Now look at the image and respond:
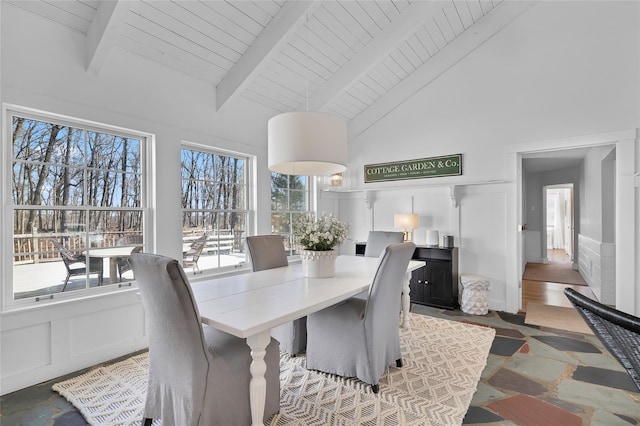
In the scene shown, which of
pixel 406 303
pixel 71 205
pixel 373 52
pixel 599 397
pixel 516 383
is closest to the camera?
pixel 599 397

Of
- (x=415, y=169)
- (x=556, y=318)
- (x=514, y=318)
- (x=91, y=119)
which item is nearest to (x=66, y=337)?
(x=91, y=119)

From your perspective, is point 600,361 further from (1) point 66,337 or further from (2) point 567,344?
(1) point 66,337

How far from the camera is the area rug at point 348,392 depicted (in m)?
1.97

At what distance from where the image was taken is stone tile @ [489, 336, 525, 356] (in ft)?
9.50

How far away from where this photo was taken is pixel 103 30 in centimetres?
250

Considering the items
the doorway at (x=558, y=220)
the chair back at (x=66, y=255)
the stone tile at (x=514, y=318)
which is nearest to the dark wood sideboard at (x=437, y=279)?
the stone tile at (x=514, y=318)

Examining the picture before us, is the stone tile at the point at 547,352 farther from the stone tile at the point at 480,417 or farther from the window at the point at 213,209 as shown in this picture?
the window at the point at 213,209

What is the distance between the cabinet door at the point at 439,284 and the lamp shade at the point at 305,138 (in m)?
2.53

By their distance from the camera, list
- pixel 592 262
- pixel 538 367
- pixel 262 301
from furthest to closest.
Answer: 1. pixel 592 262
2. pixel 538 367
3. pixel 262 301

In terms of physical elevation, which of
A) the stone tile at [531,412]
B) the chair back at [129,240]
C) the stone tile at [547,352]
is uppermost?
the chair back at [129,240]

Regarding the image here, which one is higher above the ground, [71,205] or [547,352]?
[71,205]

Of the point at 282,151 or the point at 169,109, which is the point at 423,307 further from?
the point at 169,109

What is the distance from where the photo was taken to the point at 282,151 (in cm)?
227

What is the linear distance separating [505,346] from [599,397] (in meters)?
0.87
